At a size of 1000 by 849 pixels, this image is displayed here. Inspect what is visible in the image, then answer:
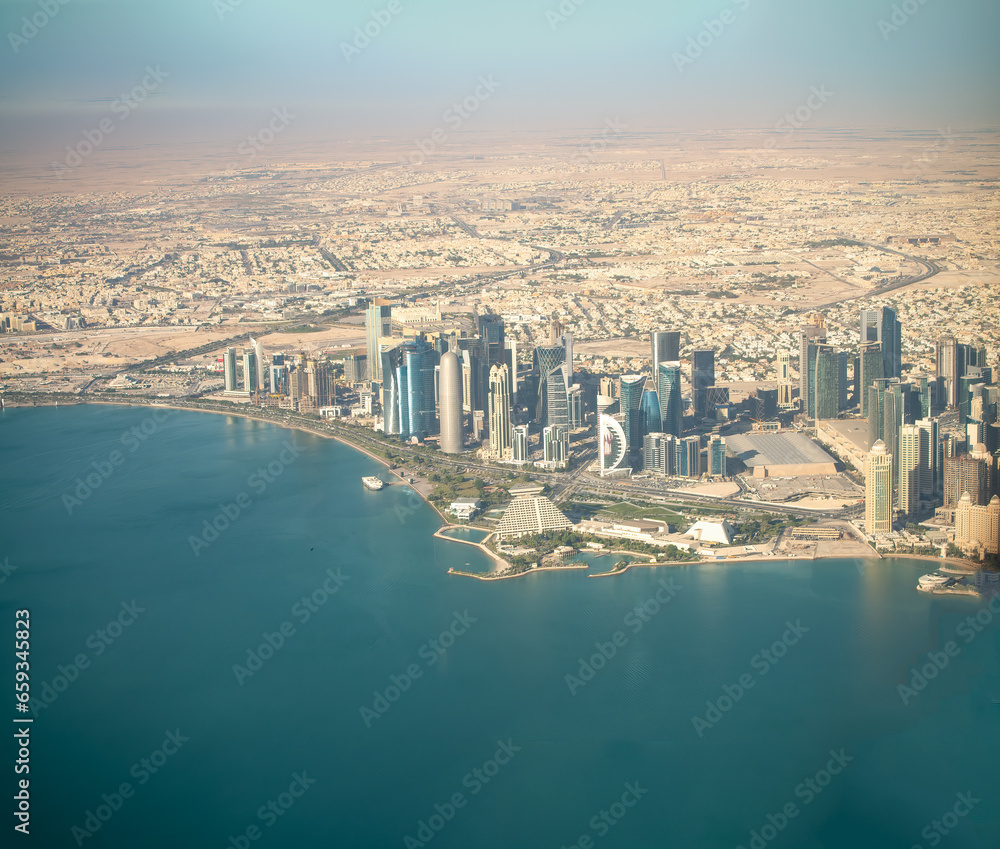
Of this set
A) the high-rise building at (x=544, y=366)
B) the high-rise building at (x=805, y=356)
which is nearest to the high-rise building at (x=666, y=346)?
the high-rise building at (x=544, y=366)

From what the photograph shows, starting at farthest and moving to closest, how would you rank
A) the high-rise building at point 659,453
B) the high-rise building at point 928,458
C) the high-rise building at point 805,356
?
the high-rise building at point 805,356, the high-rise building at point 659,453, the high-rise building at point 928,458

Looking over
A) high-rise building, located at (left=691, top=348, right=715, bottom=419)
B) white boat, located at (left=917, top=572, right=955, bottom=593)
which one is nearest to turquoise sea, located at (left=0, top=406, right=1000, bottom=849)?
white boat, located at (left=917, top=572, right=955, bottom=593)

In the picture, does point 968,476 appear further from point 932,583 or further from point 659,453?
point 659,453

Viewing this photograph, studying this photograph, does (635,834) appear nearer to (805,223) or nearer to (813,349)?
(813,349)

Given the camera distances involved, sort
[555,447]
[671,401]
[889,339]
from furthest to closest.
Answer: [889,339]
[671,401]
[555,447]

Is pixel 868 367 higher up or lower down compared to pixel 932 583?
higher up

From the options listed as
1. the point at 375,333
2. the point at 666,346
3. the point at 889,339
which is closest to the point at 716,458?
the point at 666,346

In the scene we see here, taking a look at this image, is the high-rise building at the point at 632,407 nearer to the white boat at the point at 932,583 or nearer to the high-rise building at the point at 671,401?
the high-rise building at the point at 671,401

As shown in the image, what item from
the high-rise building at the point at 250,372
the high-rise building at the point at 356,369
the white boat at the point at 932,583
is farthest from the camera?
the high-rise building at the point at 356,369
